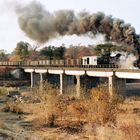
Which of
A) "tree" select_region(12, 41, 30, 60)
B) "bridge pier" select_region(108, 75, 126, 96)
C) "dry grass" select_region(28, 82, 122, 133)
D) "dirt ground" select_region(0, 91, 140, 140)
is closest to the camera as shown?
"dirt ground" select_region(0, 91, 140, 140)

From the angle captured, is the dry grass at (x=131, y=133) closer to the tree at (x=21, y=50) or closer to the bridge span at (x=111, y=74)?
the bridge span at (x=111, y=74)

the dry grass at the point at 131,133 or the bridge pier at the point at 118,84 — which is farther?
the bridge pier at the point at 118,84

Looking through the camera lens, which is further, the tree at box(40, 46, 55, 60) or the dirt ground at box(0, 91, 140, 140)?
the tree at box(40, 46, 55, 60)

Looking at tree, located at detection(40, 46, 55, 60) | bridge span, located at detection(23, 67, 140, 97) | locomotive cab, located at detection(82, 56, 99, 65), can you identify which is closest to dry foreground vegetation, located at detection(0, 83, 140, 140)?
bridge span, located at detection(23, 67, 140, 97)

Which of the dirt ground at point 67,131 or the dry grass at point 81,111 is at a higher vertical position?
the dry grass at point 81,111

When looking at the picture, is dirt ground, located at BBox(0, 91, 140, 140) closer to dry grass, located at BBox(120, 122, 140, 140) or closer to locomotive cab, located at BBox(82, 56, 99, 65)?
dry grass, located at BBox(120, 122, 140, 140)

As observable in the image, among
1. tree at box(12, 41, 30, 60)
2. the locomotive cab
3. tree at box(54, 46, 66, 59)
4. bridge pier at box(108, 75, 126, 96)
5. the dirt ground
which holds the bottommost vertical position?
the dirt ground

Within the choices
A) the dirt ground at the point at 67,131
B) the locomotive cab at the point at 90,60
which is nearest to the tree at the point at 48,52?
the locomotive cab at the point at 90,60

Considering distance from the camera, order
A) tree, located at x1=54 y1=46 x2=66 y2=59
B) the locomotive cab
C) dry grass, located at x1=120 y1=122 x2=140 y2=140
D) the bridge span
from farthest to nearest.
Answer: tree, located at x1=54 y1=46 x2=66 y2=59 < the locomotive cab < the bridge span < dry grass, located at x1=120 y1=122 x2=140 y2=140

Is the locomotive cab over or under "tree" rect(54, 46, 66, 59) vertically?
under

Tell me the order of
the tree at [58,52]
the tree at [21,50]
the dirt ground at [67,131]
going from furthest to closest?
the tree at [21,50] < the tree at [58,52] < the dirt ground at [67,131]

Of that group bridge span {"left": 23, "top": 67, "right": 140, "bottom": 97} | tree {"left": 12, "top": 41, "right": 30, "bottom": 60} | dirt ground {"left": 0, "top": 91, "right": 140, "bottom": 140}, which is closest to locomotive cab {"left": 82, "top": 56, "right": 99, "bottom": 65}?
bridge span {"left": 23, "top": 67, "right": 140, "bottom": 97}

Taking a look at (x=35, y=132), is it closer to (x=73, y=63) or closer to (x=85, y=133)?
(x=85, y=133)

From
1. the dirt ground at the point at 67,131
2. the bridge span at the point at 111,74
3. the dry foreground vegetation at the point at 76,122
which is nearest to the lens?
the dirt ground at the point at 67,131
